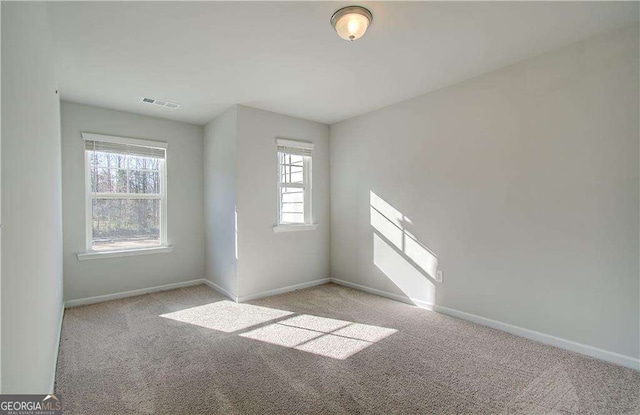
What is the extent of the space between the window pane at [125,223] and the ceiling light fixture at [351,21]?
3.65 meters

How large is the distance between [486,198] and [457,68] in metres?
1.32

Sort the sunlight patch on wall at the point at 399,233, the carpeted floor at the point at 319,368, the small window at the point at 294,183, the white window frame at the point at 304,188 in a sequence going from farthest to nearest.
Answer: the small window at the point at 294,183 → the white window frame at the point at 304,188 → the sunlight patch on wall at the point at 399,233 → the carpeted floor at the point at 319,368

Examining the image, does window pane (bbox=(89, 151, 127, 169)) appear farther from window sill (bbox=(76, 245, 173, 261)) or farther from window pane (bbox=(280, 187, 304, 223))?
window pane (bbox=(280, 187, 304, 223))

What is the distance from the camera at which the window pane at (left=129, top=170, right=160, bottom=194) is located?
430 centimetres

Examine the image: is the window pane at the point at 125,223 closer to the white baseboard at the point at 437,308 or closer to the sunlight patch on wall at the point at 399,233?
the white baseboard at the point at 437,308

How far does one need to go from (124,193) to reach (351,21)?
3.76 meters

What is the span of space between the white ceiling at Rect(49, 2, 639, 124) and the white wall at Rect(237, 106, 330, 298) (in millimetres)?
615

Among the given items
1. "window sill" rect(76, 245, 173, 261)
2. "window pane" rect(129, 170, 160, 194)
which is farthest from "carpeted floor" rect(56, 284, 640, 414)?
"window pane" rect(129, 170, 160, 194)

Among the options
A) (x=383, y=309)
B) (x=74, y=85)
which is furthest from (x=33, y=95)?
(x=383, y=309)

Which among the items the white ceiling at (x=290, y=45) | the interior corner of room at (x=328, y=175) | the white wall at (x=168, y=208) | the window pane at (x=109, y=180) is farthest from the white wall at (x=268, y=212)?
the window pane at (x=109, y=180)

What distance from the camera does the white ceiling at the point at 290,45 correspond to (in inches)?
83.2

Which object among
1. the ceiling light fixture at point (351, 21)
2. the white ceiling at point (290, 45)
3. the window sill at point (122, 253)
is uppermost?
the white ceiling at point (290, 45)

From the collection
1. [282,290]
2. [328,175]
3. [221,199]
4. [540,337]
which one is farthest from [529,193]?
[221,199]

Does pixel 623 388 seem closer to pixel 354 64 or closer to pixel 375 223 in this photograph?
pixel 375 223
